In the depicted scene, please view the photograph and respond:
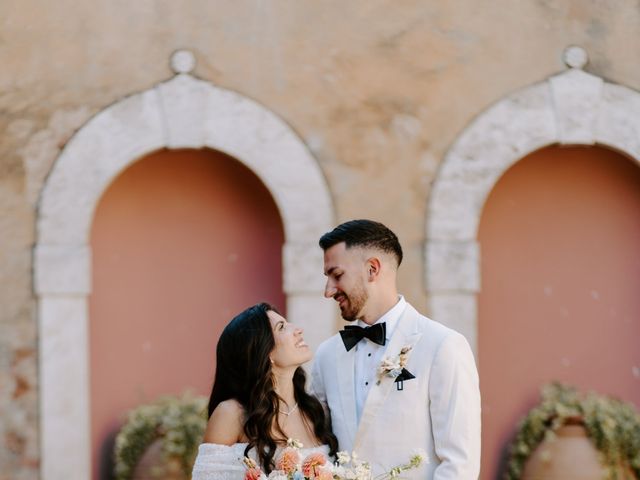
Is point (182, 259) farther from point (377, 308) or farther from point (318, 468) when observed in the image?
point (318, 468)

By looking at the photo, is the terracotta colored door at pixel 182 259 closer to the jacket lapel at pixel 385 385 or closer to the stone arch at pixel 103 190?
the stone arch at pixel 103 190

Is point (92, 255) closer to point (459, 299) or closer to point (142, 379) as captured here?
point (142, 379)

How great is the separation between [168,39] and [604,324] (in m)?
3.15

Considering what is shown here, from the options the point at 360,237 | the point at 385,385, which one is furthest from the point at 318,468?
the point at 360,237

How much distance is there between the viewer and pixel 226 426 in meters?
4.25

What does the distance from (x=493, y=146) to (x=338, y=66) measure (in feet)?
3.33

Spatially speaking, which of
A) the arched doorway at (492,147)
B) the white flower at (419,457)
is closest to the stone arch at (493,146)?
the arched doorway at (492,147)

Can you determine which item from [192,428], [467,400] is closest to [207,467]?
[467,400]

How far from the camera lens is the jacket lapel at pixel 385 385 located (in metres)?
4.02

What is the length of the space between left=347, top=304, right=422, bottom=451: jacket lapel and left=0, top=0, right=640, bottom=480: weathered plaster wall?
9.04 feet

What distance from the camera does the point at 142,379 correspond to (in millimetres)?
7188

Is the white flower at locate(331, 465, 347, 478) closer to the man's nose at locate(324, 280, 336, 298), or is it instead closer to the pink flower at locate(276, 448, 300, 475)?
the pink flower at locate(276, 448, 300, 475)

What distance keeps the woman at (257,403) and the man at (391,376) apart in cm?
14

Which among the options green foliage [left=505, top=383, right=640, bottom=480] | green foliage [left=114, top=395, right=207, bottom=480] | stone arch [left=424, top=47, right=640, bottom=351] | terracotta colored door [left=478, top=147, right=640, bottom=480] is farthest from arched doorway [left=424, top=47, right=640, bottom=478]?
green foliage [left=114, top=395, right=207, bottom=480]
